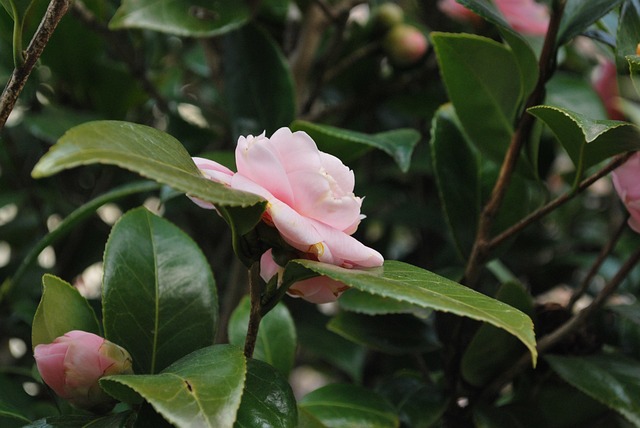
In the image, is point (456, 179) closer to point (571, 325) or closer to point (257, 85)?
point (571, 325)

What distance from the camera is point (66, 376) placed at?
48 cm

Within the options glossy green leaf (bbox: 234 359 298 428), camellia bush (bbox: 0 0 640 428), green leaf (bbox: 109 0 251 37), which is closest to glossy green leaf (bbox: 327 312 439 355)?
camellia bush (bbox: 0 0 640 428)

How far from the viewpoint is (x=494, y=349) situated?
659 mm

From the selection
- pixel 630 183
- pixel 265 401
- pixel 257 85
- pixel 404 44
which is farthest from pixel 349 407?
pixel 404 44

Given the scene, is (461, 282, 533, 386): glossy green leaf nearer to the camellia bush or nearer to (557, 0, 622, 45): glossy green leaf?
the camellia bush

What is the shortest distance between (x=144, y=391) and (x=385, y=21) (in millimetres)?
734

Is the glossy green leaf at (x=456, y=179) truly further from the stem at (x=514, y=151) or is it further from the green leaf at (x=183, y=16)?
the green leaf at (x=183, y=16)

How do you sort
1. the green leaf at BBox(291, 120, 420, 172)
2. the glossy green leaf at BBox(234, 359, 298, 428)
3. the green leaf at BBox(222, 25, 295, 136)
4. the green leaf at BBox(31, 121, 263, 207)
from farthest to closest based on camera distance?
1. the green leaf at BBox(222, 25, 295, 136)
2. the green leaf at BBox(291, 120, 420, 172)
3. the glossy green leaf at BBox(234, 359, 298, 428)
4. the green leaf at BBox(31, 121, 263, 207)

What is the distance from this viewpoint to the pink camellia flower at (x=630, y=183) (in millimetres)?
585

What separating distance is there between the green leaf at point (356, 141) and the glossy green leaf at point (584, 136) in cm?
15

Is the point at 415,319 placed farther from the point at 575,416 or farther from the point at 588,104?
the point at 588,104

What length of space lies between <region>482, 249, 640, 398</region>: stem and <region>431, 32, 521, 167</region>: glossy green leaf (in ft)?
0.48

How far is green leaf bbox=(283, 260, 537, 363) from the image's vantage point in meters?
0.38

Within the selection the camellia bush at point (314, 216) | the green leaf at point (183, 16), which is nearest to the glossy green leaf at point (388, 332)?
the camellia bush at point (314, 216)
